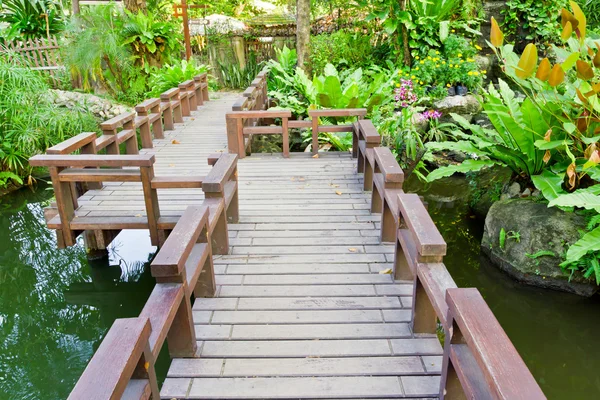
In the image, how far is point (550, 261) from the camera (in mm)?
5371

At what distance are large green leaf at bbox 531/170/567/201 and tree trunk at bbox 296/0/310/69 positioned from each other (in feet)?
20.0

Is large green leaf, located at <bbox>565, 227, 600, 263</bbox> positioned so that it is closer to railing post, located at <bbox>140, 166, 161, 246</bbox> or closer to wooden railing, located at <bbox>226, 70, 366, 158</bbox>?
wooden railing, located at <bbox>226, 70, 366, 158</bbox>

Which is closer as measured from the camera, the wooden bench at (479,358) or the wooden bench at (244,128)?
the wooden bench at (479,358)

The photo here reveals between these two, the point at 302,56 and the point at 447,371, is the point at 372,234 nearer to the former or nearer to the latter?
the point at 447,371

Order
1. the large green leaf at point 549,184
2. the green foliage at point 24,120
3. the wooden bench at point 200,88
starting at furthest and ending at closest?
the wooden bench at point 200,88 → the green foliage at point 24,120 → the large green leaf at point 549,184

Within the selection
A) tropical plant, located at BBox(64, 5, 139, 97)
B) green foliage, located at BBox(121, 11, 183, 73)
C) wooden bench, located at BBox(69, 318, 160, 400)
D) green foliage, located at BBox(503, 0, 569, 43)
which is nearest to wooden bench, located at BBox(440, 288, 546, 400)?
wooden bench, located at BBox(69, 318, 160, 400)

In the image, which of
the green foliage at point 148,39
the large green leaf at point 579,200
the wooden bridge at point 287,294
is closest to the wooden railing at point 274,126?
the wooden bridge at point 287,294

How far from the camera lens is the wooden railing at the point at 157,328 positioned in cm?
164

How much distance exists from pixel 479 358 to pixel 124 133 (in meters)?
5.59

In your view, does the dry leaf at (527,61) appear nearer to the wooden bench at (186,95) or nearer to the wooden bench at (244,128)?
the wooden bench at (244,128)

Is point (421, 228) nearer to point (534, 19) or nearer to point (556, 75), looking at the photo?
point (556, 75)

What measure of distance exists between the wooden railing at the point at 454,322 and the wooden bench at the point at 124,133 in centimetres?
360

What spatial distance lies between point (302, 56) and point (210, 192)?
7326mm

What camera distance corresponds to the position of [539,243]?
5.38 metres
